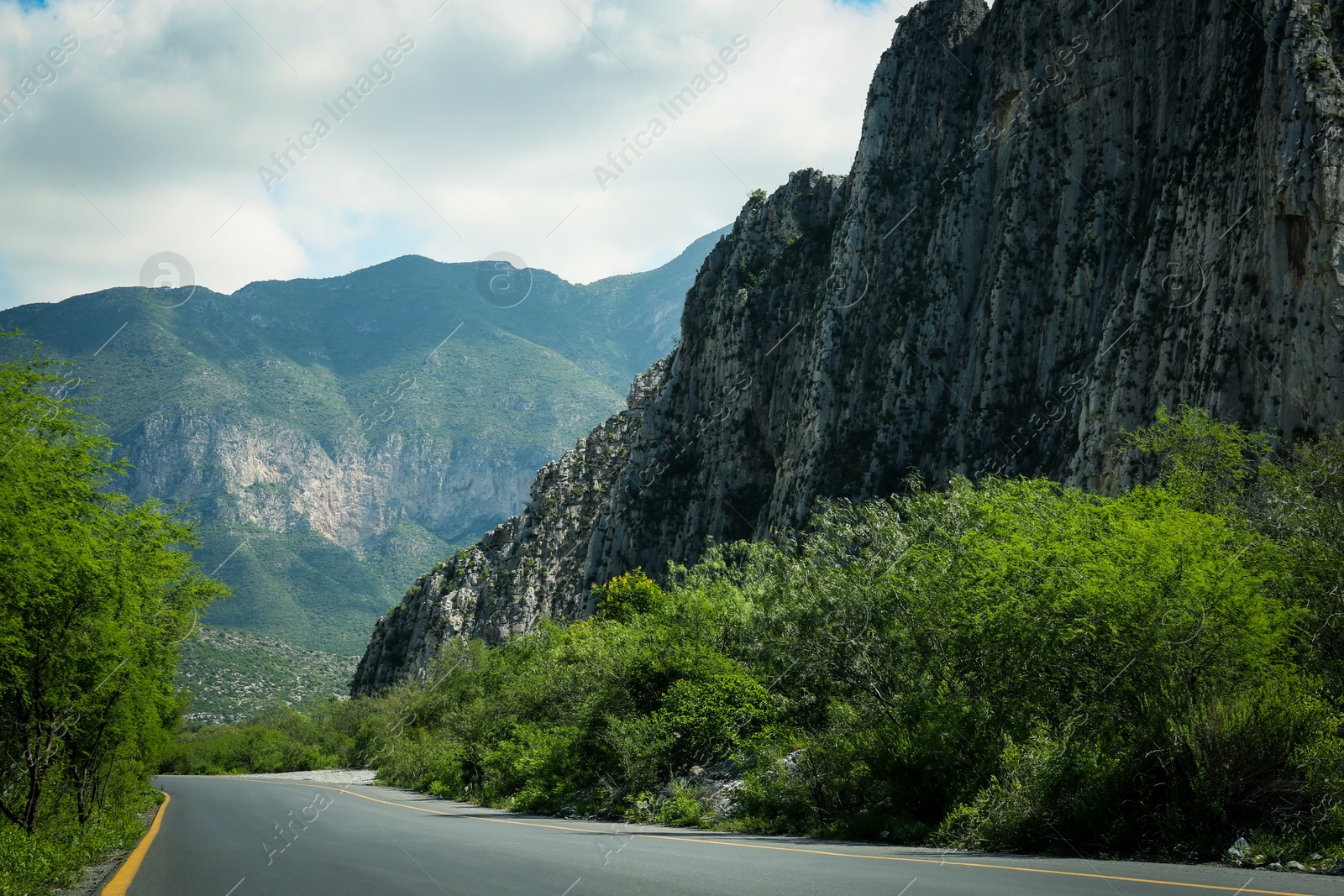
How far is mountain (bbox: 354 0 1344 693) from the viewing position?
4250 centimetres

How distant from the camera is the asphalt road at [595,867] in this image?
29.7ft

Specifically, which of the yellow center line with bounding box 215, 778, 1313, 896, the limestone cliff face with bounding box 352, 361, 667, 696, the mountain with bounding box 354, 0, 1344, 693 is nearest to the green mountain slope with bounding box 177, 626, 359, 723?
the limestone cliff face with bounding box 352, 361, 667, 696

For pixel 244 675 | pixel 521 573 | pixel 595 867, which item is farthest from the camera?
pixel 244 675

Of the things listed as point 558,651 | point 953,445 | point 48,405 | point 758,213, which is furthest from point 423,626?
point 48,405

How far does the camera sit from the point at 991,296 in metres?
66.8

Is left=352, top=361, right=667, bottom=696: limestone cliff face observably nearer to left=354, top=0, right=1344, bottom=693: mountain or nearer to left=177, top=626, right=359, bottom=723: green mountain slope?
left=354, top=0, right=1344, bottom=693: mountain

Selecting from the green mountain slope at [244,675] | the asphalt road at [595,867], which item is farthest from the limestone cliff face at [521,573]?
the asphalt road at [595,867]

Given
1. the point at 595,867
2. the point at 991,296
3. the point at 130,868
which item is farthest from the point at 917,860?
the point at 991,296

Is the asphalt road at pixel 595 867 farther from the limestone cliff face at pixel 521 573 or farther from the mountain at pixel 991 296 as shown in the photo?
the limestone cliff face at pixel 521 573

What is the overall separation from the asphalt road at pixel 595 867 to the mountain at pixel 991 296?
36.2m

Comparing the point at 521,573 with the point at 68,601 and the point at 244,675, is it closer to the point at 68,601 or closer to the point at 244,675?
the point at 244,675

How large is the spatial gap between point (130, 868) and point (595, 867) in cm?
824

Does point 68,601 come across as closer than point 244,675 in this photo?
Yes

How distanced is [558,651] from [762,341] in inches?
2490
